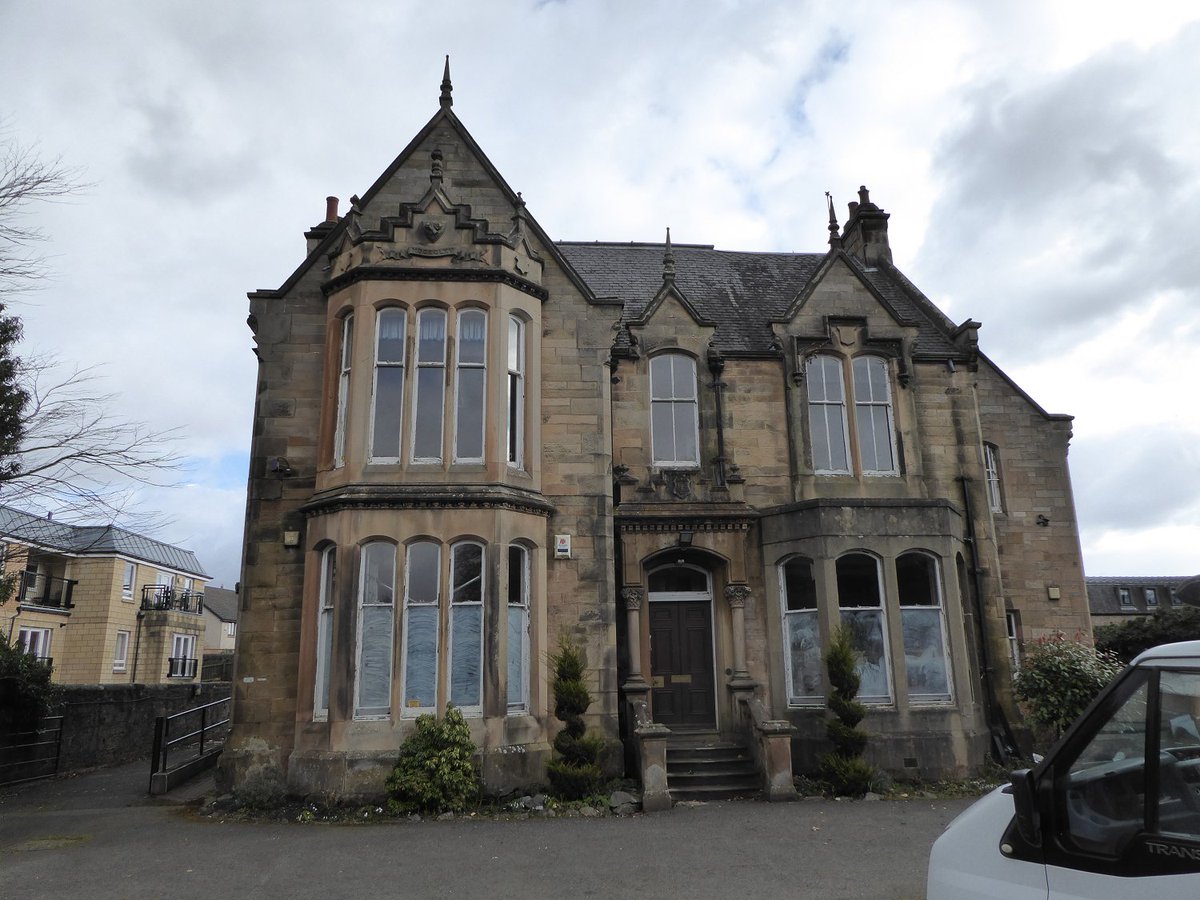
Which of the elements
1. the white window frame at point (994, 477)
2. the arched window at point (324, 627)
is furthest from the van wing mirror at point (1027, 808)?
the white window frame at point (994, 477)

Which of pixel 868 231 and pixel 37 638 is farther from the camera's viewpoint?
pixel 37 638

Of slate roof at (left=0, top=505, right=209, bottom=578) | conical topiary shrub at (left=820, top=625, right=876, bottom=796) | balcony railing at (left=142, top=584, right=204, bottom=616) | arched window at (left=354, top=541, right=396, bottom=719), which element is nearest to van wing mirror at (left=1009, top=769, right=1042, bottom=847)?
conical topiary shrub at (left=820, top=625, right=876, bottom=796)

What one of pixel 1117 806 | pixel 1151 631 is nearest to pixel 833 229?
pixel 1117 806

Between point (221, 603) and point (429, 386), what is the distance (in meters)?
62.7

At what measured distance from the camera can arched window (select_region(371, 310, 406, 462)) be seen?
1302 cm

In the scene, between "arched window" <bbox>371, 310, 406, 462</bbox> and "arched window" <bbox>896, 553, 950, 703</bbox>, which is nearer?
"arched window" <bbox>371, 310, 406, 462</bbox>

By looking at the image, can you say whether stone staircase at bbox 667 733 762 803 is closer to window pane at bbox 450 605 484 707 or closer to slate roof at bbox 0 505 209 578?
window pane at bbox 450 605 484 707

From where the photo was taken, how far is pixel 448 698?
39.3 ft

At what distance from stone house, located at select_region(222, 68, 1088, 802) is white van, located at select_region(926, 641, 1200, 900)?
29.0ft

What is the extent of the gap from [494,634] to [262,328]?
6519mm

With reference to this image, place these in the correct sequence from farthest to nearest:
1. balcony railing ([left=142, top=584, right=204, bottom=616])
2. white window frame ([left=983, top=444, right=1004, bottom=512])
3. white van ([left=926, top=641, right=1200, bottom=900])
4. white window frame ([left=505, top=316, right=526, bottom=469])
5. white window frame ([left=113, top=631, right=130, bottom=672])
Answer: balcony railing ([left=142, top=584, right=204, bottom=616]) < white window frame ([left=113, top=631, right=130, bottom=672]) < white window frame ([left=983, top=444, right=1004, bottom=512]) < white window frame ([left=505, top=316, right=526, bottom=469]) < white van ([left=926, top=641, right=1200, bottom=900])

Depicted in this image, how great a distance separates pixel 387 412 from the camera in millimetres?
13164

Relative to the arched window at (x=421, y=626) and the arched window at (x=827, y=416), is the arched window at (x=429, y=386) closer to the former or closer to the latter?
the arched window at (x=421, y=626)

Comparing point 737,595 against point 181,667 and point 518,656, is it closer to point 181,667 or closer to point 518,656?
point 518,656
